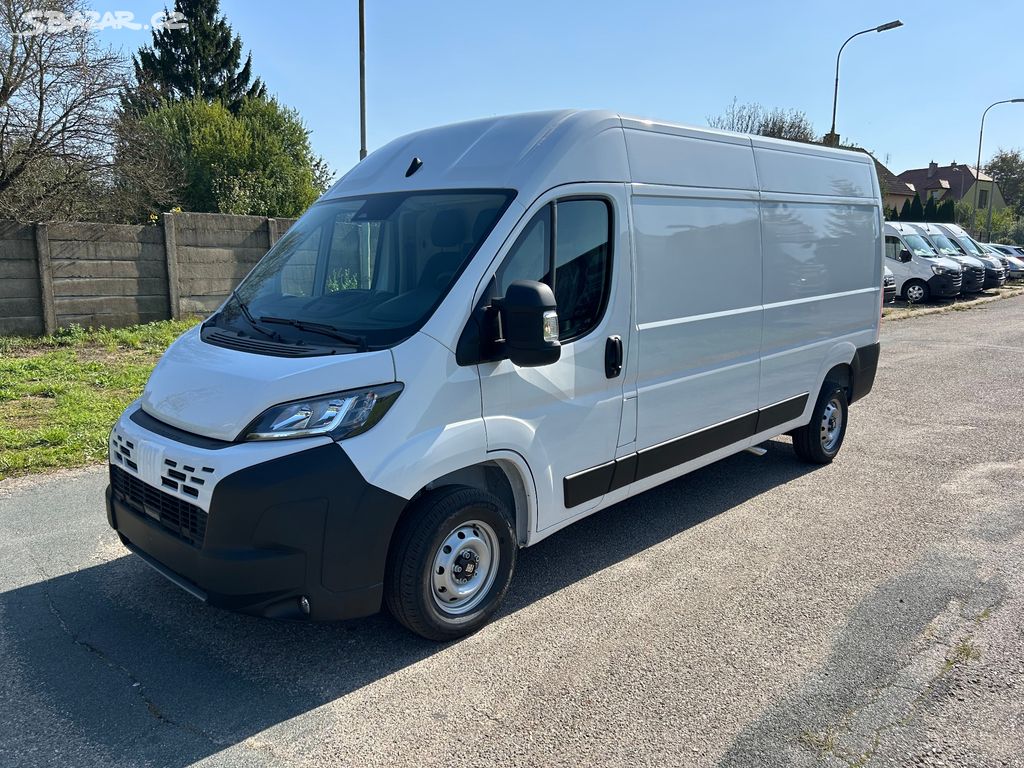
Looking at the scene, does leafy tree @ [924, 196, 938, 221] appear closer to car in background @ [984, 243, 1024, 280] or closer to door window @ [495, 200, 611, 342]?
car in background @ [984, 243, 1024, 280]

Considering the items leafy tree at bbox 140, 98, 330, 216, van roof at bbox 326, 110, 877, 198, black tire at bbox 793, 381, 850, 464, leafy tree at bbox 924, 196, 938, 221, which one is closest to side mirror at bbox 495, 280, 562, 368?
van roof at bbox 326, 110, 877, 198

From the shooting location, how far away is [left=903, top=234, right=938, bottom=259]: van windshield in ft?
71.3

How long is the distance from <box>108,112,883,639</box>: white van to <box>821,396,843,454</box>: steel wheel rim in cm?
135

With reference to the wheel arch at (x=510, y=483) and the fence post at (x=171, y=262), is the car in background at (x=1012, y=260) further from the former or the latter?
the wheel arch at (x=510, y=483)

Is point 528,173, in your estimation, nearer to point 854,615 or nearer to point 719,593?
point 719,593

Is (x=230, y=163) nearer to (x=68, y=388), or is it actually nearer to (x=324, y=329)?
(x=68, y=388)

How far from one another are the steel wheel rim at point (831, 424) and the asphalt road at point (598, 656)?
1013 millimetres

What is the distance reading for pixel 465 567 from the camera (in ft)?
11.9

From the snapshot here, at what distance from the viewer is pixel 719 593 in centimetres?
414

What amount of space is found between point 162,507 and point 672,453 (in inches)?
115

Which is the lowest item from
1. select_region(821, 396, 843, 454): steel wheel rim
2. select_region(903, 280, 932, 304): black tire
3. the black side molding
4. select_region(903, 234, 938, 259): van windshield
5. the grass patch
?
the grass patch

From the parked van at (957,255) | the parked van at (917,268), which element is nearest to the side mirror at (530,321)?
the parked van at (917,268)

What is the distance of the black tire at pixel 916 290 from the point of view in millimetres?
21616

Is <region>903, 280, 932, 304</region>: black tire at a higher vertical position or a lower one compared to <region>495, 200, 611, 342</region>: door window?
lower
